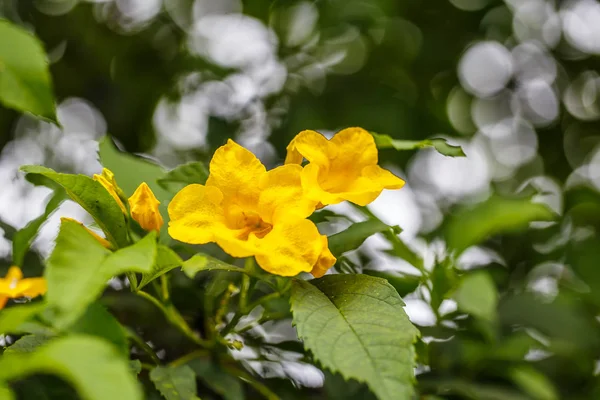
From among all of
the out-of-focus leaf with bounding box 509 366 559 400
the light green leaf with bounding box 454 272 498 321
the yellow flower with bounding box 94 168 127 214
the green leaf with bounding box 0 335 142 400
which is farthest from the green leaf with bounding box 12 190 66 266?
the out-of-focus leaf with bounding box 509 366 559 400

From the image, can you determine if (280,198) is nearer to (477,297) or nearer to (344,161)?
(344,161)

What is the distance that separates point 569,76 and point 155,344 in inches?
51.6

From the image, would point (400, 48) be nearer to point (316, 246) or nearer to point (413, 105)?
point (413, 105)

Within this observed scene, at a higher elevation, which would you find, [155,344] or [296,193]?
[296,193]

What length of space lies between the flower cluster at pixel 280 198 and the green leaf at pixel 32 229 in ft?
0.63

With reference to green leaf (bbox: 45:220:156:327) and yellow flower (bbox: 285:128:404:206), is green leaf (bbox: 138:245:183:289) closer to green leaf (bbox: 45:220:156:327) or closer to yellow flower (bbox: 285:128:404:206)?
green leaf (bbox: 45:220:156:327)

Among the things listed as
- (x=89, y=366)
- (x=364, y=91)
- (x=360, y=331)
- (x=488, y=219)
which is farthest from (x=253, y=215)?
(x=364, y=91)

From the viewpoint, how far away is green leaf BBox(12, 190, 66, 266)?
638 mm

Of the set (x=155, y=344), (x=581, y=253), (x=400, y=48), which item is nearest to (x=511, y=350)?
(x=581, y=253)

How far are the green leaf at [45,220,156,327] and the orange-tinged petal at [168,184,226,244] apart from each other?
8 cm

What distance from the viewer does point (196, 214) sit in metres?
0.52

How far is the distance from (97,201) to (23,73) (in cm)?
13

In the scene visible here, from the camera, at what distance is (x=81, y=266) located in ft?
1.25

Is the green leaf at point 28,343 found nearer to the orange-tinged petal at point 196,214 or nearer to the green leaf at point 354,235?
the orange-tinged petal at point 196,214
